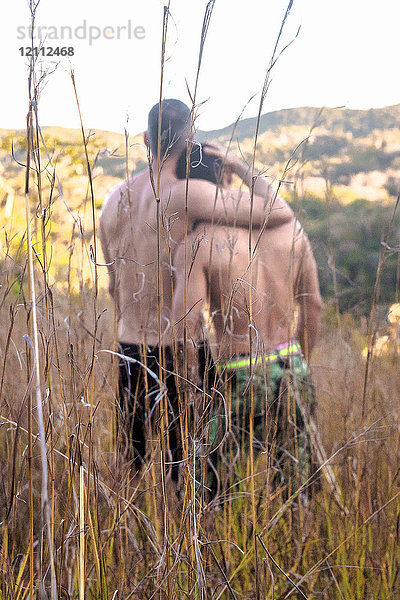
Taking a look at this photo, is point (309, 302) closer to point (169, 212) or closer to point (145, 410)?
point (169, 212)

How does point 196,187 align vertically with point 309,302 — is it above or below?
above

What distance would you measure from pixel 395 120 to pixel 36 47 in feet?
74.6

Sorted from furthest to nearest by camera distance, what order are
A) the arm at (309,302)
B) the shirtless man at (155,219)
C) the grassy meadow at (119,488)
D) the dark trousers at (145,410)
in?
the arm at (309,302) < the shirtless man at (155,219) < the dark trousers at (145,410) < the grassy meadow at (119,488)

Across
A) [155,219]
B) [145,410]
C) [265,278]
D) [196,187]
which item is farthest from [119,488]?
[265,278]

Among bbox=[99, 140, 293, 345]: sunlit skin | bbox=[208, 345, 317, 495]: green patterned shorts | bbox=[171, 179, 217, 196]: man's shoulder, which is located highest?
bbox=[171, 179, 217, 196]: man's shoulder

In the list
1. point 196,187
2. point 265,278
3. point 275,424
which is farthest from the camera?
point 265,278

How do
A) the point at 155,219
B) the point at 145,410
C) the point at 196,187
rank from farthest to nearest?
1. the point at 196,187
2. the point at 155,219
3. the point at 145,410

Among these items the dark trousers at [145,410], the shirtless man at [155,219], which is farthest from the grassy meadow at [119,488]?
the shirtless man at [155,219]

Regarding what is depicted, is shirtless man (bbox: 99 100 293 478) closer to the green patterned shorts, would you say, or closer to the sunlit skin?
the sunlit skin

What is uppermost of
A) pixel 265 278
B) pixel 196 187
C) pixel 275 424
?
pixel 196 187

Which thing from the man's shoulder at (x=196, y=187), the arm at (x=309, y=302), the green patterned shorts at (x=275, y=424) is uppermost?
the man's shoulder at (x=196, y=187)

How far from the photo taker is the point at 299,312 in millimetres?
1587

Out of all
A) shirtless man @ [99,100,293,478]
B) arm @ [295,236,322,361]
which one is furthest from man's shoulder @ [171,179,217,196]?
arm @ [295,236,322,361]

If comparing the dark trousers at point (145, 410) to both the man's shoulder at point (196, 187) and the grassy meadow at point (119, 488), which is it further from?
the man's shoulder at point (196, 187)
